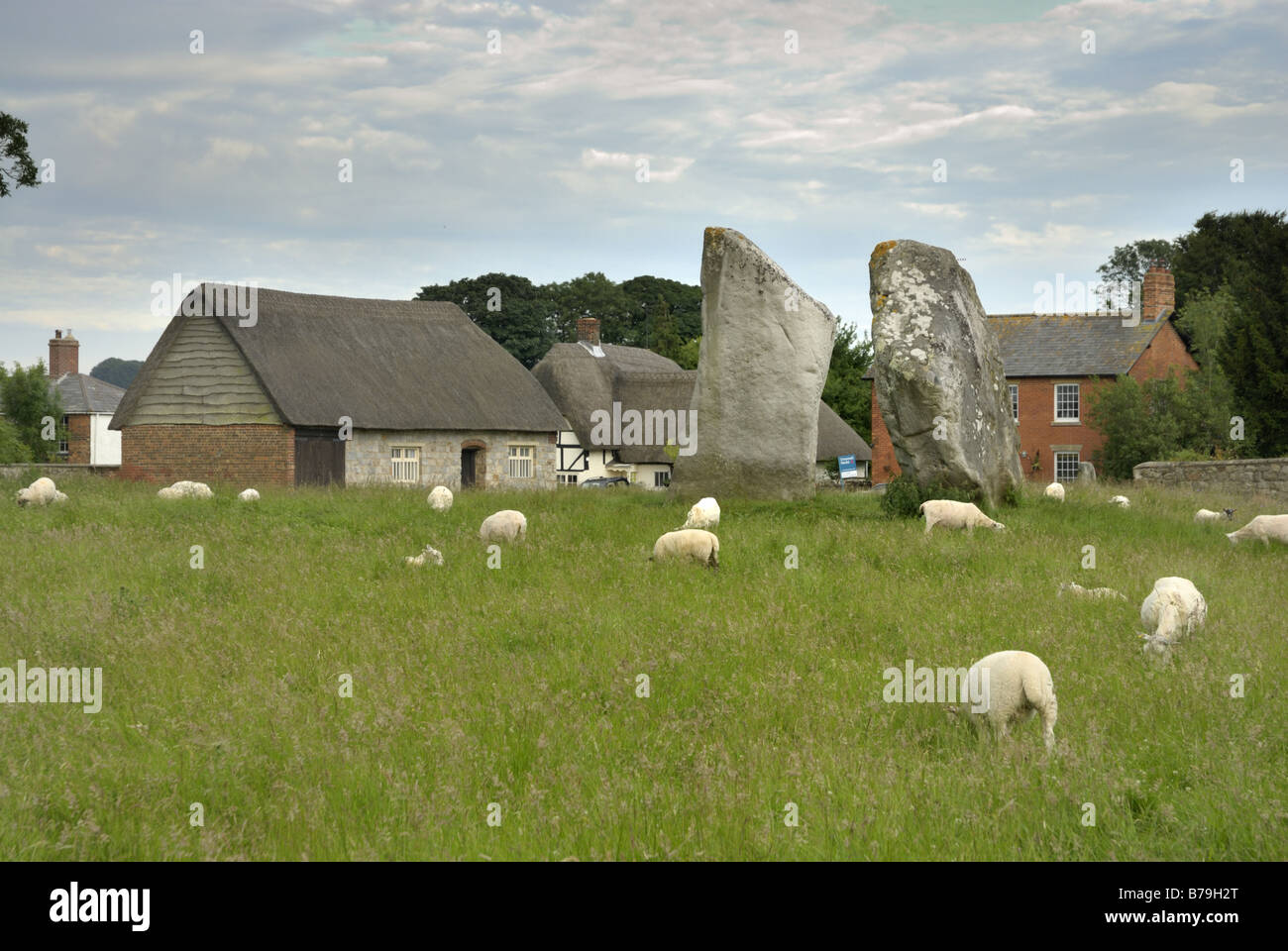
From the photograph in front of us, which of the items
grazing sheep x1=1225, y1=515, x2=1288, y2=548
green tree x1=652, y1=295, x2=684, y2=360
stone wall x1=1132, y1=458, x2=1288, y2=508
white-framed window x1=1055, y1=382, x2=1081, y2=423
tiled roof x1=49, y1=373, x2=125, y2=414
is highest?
green tree x1=652, y1=295, x2=684, y2=360

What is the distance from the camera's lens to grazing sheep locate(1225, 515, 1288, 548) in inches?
529

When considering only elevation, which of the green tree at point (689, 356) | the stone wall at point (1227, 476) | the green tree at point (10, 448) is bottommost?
the stone wall at point (1227, 476)

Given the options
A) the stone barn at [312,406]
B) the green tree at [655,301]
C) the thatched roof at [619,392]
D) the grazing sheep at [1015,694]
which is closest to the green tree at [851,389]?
the thatched roof at [619,392]

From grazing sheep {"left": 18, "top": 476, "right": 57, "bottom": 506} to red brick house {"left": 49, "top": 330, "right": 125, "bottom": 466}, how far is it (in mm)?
42153

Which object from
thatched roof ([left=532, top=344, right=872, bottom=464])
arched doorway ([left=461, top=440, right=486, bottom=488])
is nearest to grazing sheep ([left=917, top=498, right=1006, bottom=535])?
arched doorway ([left=461, top=440, right=486, bottom=488])

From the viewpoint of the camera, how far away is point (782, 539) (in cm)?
1269

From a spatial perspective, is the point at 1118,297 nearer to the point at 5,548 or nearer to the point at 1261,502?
the point at 1261,502

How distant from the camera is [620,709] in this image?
6.47 meters

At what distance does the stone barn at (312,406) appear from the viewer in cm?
2997

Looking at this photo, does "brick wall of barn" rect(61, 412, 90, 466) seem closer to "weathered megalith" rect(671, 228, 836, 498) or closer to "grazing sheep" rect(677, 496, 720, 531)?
"weathered megalith" rect(671, 228, 836, 498)

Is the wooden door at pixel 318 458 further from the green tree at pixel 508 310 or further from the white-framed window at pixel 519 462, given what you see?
the green tree at pixel 508 310

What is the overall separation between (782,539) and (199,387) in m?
23.3

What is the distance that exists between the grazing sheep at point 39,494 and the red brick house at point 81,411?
42.2m
